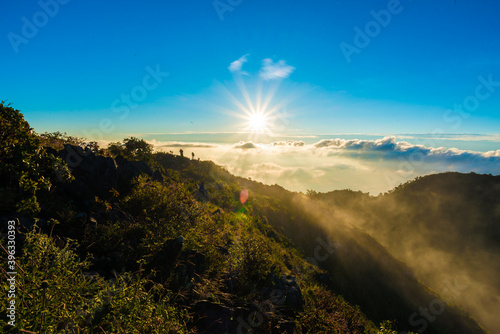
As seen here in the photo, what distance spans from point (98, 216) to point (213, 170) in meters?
34.8

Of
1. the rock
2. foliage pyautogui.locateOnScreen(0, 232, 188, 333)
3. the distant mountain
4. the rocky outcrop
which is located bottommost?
the distant mountain

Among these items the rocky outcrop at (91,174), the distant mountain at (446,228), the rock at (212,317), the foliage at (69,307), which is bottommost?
the distant mountain at (446,228)

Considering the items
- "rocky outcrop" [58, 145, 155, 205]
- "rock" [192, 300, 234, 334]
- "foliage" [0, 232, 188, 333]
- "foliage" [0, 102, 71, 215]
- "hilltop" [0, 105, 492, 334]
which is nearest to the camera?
"foliage" [0, 232, 188, 333]

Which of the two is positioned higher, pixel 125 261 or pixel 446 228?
pixel 125 261

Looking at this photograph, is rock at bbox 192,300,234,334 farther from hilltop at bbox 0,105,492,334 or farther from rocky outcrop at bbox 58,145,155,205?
rocky outcrop at bbox 58,145,155,205

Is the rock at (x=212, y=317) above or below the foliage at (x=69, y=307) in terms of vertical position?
below

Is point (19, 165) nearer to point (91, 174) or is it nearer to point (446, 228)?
point (91, 174)

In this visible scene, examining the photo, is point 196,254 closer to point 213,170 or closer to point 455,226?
point 213,170

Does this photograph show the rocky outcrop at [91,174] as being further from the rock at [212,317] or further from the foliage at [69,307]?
the rock at [212,317]

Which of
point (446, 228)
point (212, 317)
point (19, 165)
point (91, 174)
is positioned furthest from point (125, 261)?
point (446, 228)

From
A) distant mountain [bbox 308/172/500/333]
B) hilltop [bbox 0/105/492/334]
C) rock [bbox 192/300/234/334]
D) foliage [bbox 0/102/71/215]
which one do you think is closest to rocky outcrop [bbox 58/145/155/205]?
hilltop [bbox 0/105/492/334]

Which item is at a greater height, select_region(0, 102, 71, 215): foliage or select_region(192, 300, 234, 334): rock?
select_region(0, 102, 71, 215): foliage

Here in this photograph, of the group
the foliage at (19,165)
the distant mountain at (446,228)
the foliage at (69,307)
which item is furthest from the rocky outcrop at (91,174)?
the distant mountain at (446,228)

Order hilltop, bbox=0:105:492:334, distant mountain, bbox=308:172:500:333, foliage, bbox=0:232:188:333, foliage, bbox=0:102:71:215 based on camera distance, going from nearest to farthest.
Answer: foliage, bbox=0:232:188:333 < hilltop, bbox=0:105:492:334 < foliage, bbox=0:102:71:215 < distant mountain, bbox=308:172:500:333
